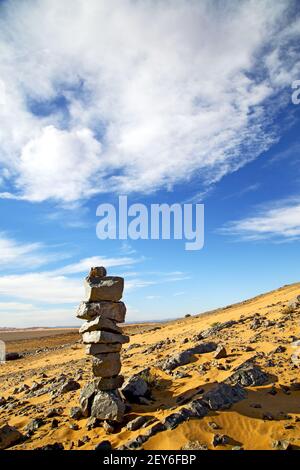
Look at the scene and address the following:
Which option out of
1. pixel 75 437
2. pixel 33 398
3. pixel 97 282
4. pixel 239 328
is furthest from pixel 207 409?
pixel 239 328

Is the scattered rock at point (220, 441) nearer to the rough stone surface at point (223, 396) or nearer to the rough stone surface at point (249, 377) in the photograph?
the rough stone surface at point (223, 396)

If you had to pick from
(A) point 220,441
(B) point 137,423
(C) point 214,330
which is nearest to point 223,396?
(A) point 220,441

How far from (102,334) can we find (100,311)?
87 cm

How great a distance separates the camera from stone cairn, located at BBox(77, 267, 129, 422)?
45.2 ft

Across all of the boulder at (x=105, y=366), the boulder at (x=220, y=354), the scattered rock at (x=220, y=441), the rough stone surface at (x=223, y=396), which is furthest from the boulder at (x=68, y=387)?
the scattered rock at (x=220, y=441)

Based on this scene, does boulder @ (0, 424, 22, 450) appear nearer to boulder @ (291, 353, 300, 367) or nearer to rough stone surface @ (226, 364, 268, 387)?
rough stone surface @ (226, 364, 268, 387)

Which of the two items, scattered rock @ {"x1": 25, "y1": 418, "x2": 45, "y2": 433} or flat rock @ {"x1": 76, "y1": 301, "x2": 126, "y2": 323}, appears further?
flat rock @ {"x1": 76, "y1": 301, "x2": 126, "y2": 323}

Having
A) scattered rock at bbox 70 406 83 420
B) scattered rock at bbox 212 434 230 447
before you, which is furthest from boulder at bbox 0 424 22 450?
scattered rock at bbox 212 434 230 447

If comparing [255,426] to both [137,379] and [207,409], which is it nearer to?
[207,409]

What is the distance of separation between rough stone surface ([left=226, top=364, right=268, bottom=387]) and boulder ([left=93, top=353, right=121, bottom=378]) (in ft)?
14.9

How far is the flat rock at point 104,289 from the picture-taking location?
1424 centimetres
